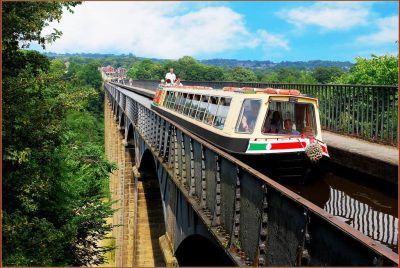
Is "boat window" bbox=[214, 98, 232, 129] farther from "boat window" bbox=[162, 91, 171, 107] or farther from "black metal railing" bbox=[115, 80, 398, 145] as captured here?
"boat window" bbox=[162, 91, 171, 107]

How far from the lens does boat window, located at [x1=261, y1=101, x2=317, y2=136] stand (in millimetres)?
9844

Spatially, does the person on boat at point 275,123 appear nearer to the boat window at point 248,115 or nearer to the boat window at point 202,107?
the boat window at point 248,115

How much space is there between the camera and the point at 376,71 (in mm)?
38125

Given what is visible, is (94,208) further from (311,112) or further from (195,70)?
(195,70)

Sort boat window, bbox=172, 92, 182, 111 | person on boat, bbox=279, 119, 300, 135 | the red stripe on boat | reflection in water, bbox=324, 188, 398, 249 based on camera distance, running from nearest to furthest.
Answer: reflection in water, bbox=324, 188, 398, 249 → the red stripe on boat → person on boat, bbox=279, 119, 300, 135 → boat window, bbox=172, 92, 182, 111

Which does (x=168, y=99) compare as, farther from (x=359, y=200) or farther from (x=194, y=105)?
(x=359, y=200)

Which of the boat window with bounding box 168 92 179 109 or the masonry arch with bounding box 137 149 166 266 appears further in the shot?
the masonry arch with bounding box 137 149 166 266

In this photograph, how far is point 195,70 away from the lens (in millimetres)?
151125

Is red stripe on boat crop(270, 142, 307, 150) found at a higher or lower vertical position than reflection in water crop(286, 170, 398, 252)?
higher

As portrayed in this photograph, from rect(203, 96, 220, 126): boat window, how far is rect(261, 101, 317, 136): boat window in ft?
7.07

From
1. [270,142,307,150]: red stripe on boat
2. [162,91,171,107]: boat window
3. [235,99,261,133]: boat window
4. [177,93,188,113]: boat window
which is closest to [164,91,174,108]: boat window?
[162,91,171,107]: boat window

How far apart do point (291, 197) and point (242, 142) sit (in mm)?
4951

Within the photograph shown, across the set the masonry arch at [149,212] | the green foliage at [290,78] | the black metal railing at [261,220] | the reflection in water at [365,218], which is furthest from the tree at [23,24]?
the green foliage at [290,78]

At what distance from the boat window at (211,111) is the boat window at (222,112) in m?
0.30
